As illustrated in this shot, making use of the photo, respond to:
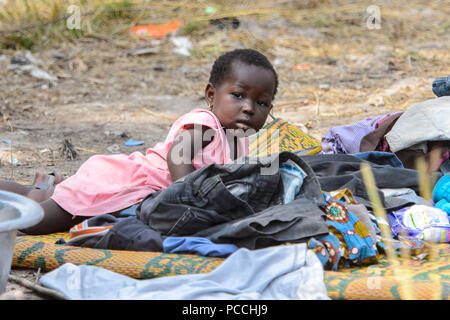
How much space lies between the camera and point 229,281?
1.86 metres

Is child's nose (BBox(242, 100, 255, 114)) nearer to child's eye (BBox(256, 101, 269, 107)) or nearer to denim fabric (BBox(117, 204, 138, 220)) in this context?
child's eye (BBox(256, 101, 269, 107))

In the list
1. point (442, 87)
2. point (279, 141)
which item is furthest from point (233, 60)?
point (442, 87)

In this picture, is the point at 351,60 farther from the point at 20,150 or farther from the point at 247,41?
the point at 20,150

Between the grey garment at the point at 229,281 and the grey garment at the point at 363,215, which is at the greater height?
the grey garment at the point at 363,215

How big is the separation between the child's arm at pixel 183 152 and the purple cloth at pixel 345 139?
83cm

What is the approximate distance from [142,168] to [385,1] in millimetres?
6198

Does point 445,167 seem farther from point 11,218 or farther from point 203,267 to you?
point 11,218

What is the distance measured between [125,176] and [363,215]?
3.67 ft

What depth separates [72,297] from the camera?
1806mm

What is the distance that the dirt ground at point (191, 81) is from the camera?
14.8ft

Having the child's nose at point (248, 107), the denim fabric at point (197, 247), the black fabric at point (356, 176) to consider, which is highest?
the child's nose at point (248, 107)

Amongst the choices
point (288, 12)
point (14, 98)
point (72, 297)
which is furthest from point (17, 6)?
point (72, 297)

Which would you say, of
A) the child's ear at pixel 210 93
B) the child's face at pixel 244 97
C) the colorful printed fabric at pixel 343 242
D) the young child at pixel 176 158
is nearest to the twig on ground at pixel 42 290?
the young child at pixel 176 158

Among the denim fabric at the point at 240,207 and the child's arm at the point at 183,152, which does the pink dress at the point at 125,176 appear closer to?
the child's arm at the point at 183,152
